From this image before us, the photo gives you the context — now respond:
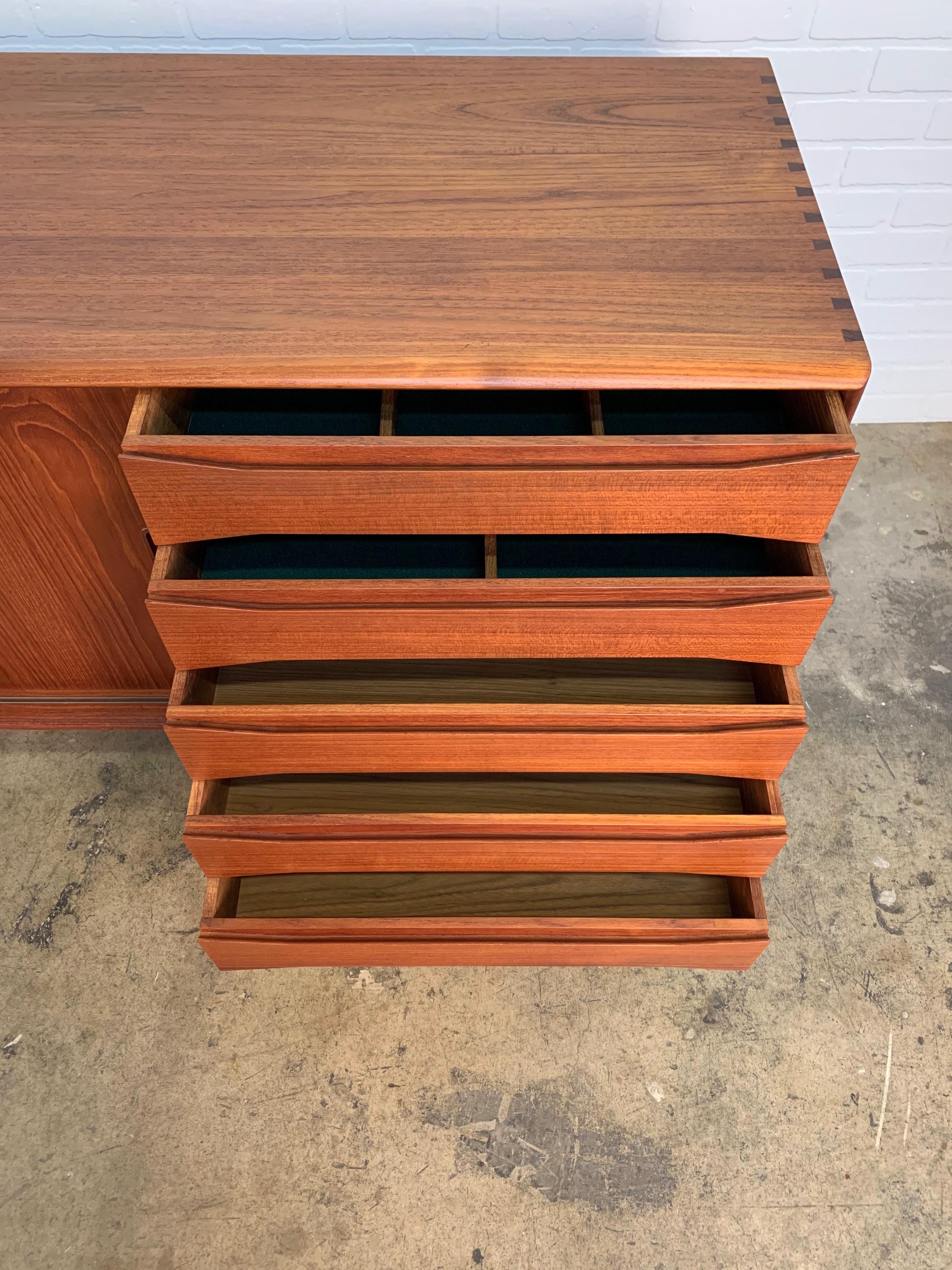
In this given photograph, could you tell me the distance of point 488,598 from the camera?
97 cm

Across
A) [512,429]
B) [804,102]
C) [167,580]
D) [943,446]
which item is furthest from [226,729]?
[943,446]

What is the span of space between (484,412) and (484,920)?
24.2 inches

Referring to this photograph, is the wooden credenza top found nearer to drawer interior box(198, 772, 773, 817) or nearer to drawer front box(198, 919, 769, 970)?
drawer interior box(198, 772, 773, 817)

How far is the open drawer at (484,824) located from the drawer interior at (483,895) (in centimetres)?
4

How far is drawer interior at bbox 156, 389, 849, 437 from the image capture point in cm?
106

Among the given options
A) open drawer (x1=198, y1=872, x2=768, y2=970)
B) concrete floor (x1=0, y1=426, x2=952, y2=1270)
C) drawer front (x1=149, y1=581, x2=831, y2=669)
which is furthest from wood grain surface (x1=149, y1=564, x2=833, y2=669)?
concrete floor (x1=0, y1=426, x2=952, y2=1270)

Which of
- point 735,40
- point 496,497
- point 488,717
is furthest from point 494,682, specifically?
point 735,40

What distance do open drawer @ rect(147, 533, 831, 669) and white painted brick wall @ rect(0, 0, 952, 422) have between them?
759 mm

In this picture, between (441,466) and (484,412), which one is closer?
(441,466)

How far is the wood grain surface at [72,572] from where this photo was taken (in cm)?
107

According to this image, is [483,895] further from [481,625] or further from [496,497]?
[496,497]

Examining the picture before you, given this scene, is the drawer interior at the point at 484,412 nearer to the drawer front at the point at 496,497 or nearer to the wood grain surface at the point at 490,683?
the drawer front at the point at 496,497

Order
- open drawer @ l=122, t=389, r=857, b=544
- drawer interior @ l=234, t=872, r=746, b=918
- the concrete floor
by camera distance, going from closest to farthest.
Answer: open drawer @ l=122, t=389, r=857, b=544 < the concrete floor < drawer interior @ l=234, t=872, r=746, b=918

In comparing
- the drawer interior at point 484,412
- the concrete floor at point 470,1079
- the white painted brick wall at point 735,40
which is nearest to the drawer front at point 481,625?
the drawer interior at point 484,412
